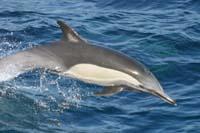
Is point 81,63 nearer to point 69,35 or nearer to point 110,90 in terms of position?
point 69,35

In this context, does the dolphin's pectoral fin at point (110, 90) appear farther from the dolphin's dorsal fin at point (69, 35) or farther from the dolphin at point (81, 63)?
the dolphin's dorsal fin at point (69, 35)

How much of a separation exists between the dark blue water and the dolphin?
1241 mm

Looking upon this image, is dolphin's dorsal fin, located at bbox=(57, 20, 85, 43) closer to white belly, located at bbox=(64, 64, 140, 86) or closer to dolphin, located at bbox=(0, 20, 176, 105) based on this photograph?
dolphin, located at bbox=(0, 20, 176, 105)

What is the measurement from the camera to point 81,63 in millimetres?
9320

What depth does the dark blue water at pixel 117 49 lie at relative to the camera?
35.0 feet

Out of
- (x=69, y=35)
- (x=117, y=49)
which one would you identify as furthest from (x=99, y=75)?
(x=117, y=49)

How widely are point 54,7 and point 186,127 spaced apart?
971 cm

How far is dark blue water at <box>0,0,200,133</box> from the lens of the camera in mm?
10664

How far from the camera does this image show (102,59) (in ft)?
30.7

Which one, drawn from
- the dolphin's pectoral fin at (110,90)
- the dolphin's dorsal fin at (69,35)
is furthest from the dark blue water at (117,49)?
the dolphin's dorsal fin at (69,35)

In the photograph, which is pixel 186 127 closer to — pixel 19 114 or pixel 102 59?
pixel 102 59

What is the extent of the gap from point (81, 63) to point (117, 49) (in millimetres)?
5483

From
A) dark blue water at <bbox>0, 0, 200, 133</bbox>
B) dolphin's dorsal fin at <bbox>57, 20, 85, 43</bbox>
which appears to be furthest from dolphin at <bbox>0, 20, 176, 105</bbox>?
dark blue water at <bbox>0, 0, 200, 133</bbox>

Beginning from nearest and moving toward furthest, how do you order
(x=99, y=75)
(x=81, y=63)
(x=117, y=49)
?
1. (x=81, y=63)
2. (x=99, y=75)
3. (x=117, y=49)
